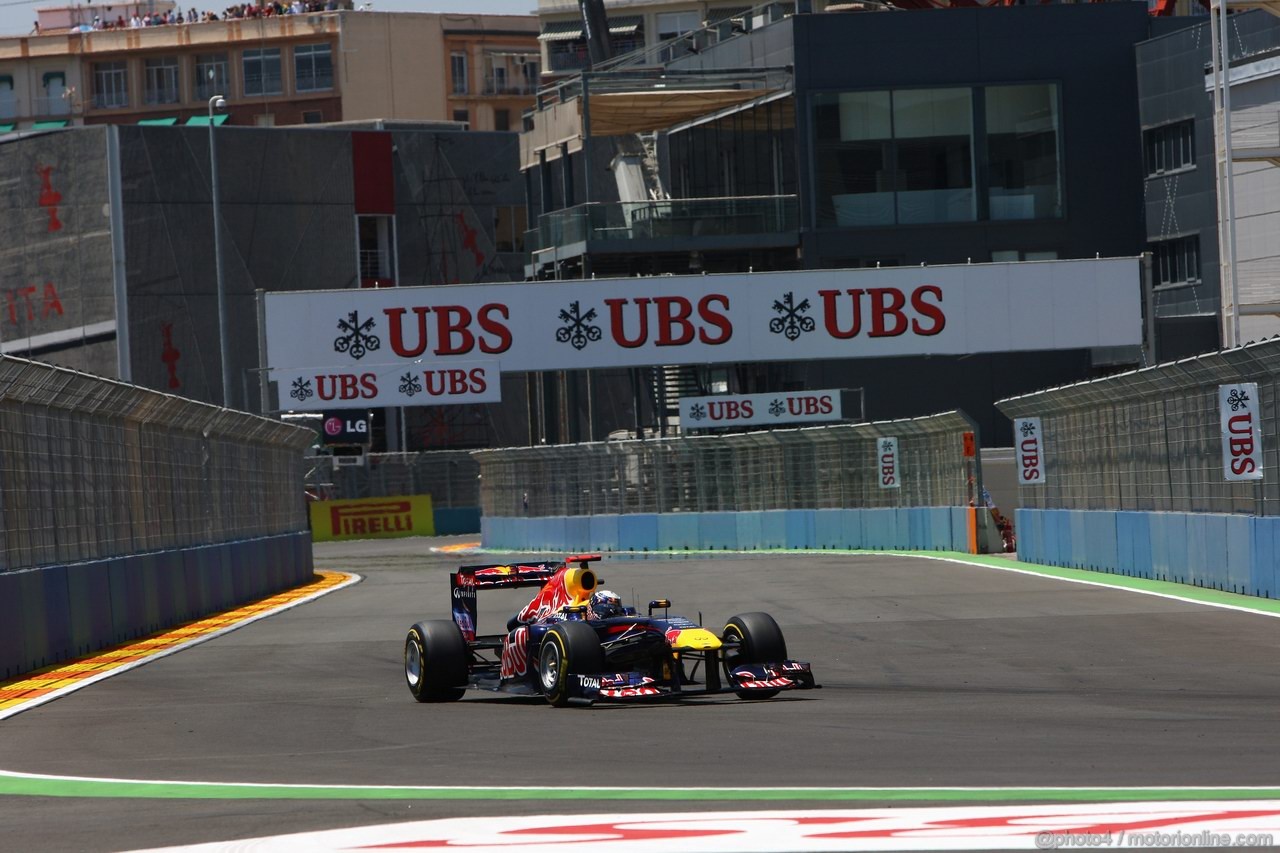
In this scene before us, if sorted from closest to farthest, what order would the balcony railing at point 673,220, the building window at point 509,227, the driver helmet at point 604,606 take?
1. the driver helmet at point 604,606
2. the balcony railing at point 673,220
3. the building window at point 509,227

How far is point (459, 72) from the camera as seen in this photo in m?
106

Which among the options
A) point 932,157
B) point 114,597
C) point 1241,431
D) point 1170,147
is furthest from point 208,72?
point 1241,431

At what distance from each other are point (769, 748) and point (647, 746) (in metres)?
0.67

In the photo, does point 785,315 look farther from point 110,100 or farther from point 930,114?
point 110,100

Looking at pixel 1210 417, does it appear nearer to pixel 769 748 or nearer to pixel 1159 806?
pixel 769 748

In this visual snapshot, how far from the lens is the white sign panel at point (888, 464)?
123 feet

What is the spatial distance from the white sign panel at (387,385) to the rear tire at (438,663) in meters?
28.7

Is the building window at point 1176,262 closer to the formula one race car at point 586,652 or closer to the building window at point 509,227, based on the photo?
the building window at point 509,227

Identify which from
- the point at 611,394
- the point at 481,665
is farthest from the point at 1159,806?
the point at 611,394

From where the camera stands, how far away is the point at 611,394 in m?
77.5

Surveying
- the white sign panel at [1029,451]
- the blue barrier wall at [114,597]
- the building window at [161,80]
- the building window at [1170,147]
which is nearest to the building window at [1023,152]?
the building window at [1170,147]

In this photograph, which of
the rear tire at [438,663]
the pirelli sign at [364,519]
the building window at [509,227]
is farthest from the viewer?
the building window at [509,227]

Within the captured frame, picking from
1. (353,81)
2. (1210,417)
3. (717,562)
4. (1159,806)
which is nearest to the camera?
(1159,806)

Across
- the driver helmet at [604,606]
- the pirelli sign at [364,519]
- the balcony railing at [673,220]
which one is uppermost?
the balcony railing at [673,220]
